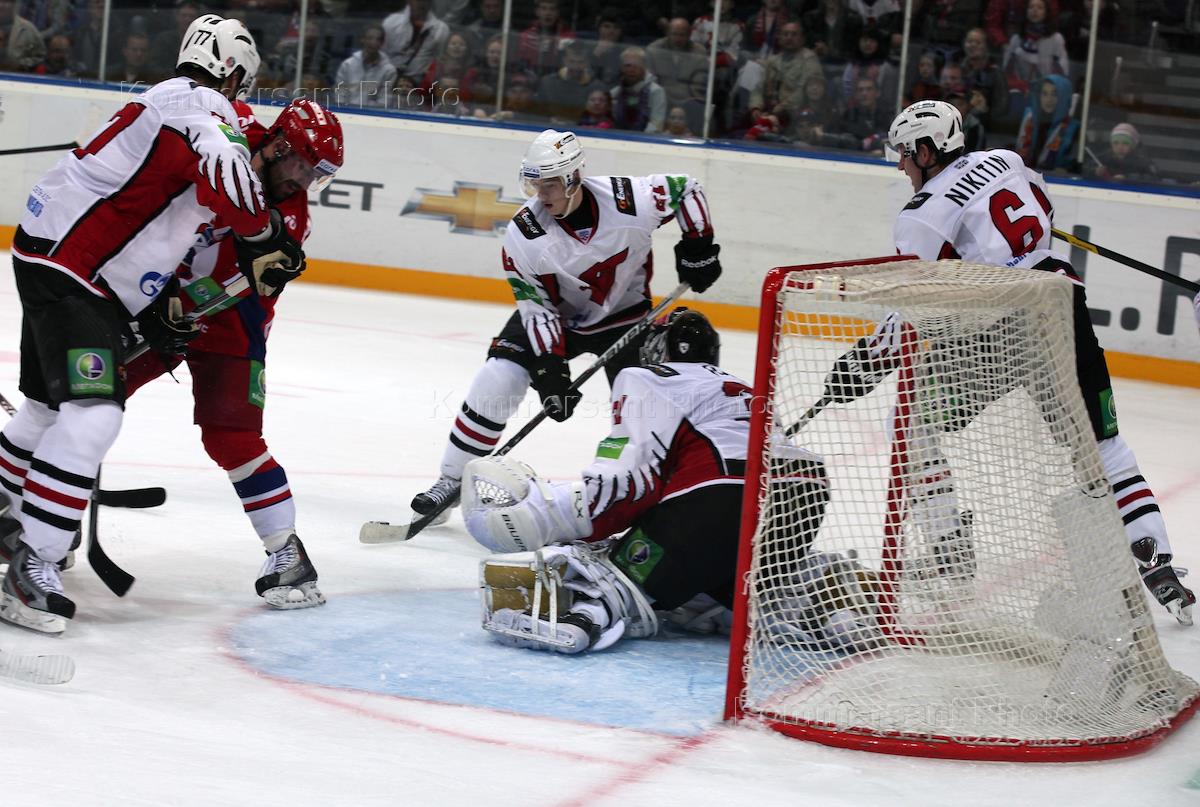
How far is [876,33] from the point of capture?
789 cm

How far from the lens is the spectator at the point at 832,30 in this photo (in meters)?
7.95

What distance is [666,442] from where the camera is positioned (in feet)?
9.85

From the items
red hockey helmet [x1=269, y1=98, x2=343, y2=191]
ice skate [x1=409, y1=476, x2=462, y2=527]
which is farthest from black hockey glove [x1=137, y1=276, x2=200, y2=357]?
ice skate [x1=409, y1=476, x2=462, y2=527]

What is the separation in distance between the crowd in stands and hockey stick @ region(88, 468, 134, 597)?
533 centimetres

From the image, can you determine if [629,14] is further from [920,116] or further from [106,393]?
[106,393]

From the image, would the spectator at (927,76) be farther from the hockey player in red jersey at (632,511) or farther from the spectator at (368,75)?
the hockey player in red jersey at (632,511)

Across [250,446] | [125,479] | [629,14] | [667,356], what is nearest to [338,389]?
[125,479]

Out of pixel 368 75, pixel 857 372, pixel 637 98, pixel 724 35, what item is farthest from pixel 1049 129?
pixel 857 372

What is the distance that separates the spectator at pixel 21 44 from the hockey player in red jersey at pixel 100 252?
6431 mm

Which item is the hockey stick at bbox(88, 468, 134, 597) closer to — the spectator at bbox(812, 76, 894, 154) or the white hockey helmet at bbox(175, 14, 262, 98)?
the white hockey helmet at bbox(175, 14, 262, 98)

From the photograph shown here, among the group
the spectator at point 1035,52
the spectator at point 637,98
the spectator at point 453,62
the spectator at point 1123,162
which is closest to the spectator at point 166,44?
the spectator at point 453,62

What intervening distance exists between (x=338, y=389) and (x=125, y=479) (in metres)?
1.65

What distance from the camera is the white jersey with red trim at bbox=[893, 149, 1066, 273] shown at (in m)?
3.58

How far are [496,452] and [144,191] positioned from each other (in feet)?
4.73
